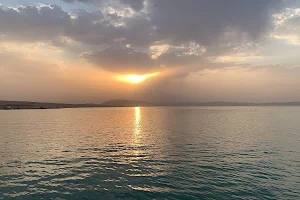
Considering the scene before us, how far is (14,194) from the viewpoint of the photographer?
84.9ft

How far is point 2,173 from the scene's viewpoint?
33562mm

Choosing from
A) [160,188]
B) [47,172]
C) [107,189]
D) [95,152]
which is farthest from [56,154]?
[160,188]

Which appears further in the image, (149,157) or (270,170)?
(149,157)

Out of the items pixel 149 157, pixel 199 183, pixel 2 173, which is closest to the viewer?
pixel 199 183

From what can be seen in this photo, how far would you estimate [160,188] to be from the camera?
92.5 ft

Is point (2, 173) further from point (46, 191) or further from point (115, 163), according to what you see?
point (115, 163)

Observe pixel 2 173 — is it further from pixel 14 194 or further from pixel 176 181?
pixel 176 181

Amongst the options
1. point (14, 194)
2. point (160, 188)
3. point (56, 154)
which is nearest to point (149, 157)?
point (160, 188)

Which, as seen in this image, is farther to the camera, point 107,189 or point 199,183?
point 199,183

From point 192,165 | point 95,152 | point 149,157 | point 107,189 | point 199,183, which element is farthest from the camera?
point 95,152

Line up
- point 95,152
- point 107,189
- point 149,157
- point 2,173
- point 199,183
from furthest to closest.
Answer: point 95,152
point 149,157
point 2,173
point 199,183
point 107,189

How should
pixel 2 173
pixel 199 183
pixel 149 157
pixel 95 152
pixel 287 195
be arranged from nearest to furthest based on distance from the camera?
1. pixel 287 195
2. pixel 199 183
3. pixel 2 173
4. pixel 149 157
5. pixel 95 152

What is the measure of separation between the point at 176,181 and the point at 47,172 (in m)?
19.8

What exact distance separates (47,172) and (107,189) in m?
12.4
